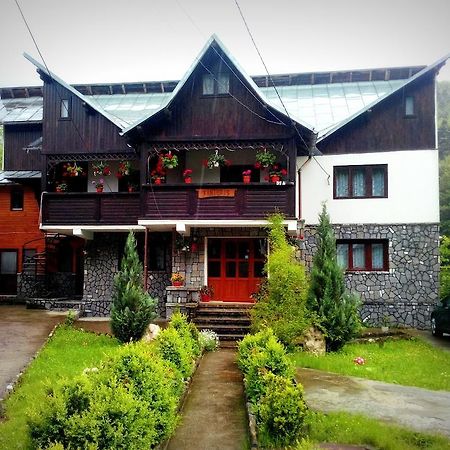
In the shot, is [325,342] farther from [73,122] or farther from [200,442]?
[73,122]

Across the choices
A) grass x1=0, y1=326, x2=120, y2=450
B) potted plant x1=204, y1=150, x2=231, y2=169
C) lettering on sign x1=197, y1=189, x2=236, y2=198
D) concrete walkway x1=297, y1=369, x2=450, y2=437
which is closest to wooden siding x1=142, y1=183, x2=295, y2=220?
lettering on sign x1=197, y1=189, x2=236, y2=198

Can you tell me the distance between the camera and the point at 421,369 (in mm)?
11180

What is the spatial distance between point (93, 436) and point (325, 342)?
9458mm

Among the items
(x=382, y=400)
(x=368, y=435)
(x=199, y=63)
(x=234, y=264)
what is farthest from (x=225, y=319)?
(x=368, y=435)

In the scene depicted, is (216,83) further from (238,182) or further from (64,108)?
(64,108)

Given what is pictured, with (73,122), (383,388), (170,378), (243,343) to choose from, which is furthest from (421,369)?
(73,122)

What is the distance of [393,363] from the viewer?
38.9 feet

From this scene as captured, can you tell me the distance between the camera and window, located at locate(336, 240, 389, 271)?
17.9 meters

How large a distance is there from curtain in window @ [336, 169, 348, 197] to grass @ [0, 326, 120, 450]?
976cm

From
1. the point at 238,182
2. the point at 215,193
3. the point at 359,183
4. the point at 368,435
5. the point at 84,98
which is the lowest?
the point at 368,435

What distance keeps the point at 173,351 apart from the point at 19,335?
6.93 metres

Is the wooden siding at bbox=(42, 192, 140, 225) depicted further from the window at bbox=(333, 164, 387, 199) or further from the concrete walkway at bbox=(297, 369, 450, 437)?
the concrete walkway at bbox=(297, 369, 450, 437)

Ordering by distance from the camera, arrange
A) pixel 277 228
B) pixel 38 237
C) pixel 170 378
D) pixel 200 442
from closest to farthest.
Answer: pixel 200 442 → pixel 170 378 → pixel 277 228 → pixel 38 237

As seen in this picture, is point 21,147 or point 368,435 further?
point 21,147
